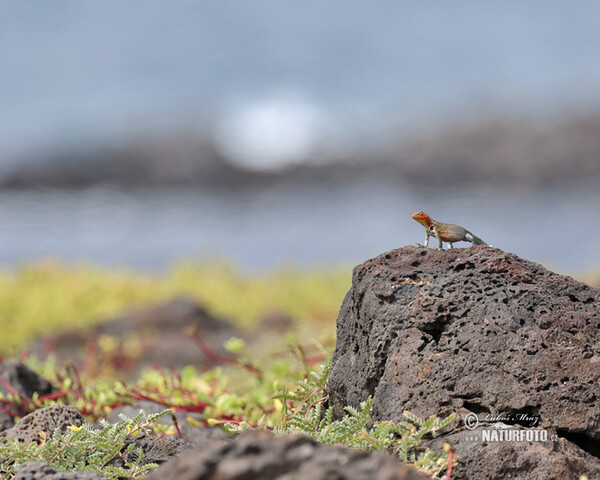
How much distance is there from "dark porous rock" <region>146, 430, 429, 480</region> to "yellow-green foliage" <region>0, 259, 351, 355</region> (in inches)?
299

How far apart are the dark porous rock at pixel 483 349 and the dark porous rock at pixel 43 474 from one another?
881mm

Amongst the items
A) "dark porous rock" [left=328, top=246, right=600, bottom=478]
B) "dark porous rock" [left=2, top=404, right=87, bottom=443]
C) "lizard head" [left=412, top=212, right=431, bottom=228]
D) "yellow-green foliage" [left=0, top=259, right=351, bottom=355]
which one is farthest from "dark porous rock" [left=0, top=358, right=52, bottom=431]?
"yellow-green foliage" [left=0, top=259, right=351, bottom=355]

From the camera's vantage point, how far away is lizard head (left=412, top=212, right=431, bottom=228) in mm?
2275

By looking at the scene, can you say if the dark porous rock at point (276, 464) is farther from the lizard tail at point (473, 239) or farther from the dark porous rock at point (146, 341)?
the dark porous rock at point (146, 341)

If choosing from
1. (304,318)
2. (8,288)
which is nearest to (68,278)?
(8,288)

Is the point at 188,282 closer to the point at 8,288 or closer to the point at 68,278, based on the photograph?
the point at 68,278

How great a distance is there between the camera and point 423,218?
2.29m

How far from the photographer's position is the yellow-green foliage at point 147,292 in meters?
9.88

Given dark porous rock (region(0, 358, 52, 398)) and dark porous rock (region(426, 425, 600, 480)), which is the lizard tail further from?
dark porous rock (region(0, 358, 52, 398))

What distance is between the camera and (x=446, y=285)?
2.07 m

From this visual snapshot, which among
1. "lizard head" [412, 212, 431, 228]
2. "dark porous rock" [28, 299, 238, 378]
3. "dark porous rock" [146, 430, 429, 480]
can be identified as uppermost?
"lizard head" [412, 212, 431, 228]

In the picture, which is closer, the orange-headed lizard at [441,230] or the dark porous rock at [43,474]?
the dark porous rock at [43,474]

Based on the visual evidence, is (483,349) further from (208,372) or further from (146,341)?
(146,341)

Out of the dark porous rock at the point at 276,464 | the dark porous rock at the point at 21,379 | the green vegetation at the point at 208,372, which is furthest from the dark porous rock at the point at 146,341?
the dark porous rock at the point at 276,464
